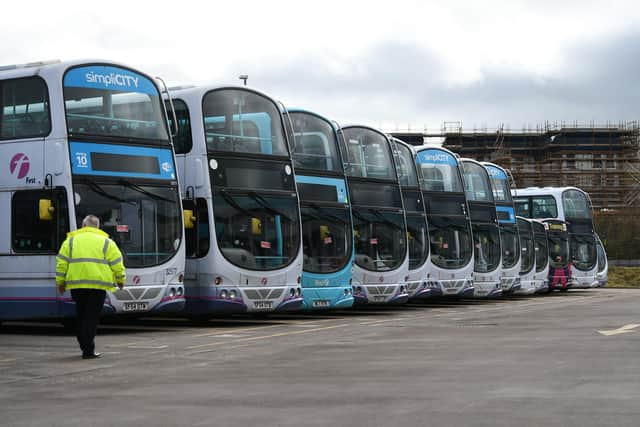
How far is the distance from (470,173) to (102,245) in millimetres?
23841

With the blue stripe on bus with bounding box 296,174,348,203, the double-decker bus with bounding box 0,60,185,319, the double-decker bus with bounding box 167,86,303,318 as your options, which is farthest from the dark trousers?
the blue stripe on bus with bounding box 296,174,348,203

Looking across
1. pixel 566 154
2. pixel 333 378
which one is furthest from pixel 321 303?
pixel 566 154

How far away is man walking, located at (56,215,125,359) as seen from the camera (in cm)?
1336

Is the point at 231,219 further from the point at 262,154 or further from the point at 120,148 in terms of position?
the point at 120,148

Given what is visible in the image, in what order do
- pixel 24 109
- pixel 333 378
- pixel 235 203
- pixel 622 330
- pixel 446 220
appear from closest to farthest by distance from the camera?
pixel 333 378 → pixel 622 330 → pixel 24 109 → pixel 235 203 → pixel 446 220

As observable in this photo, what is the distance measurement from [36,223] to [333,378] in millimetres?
8914

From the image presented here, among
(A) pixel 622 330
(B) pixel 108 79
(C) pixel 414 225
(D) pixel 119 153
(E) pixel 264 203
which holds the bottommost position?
(A) pixel 622 330

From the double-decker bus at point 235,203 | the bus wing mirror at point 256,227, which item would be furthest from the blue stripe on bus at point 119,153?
the bus wing mirror at point 256,227

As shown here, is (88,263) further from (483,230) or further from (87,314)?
(483,230)

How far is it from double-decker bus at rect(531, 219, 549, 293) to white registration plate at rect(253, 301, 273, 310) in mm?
24699

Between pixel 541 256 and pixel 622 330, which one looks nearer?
pixel 622 330

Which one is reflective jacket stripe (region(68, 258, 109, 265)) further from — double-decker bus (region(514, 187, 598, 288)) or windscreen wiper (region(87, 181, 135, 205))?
double-decker bus (region(514, 187, 598, 288))

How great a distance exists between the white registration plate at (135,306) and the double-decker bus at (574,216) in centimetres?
3344

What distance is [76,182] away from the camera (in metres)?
17.8
